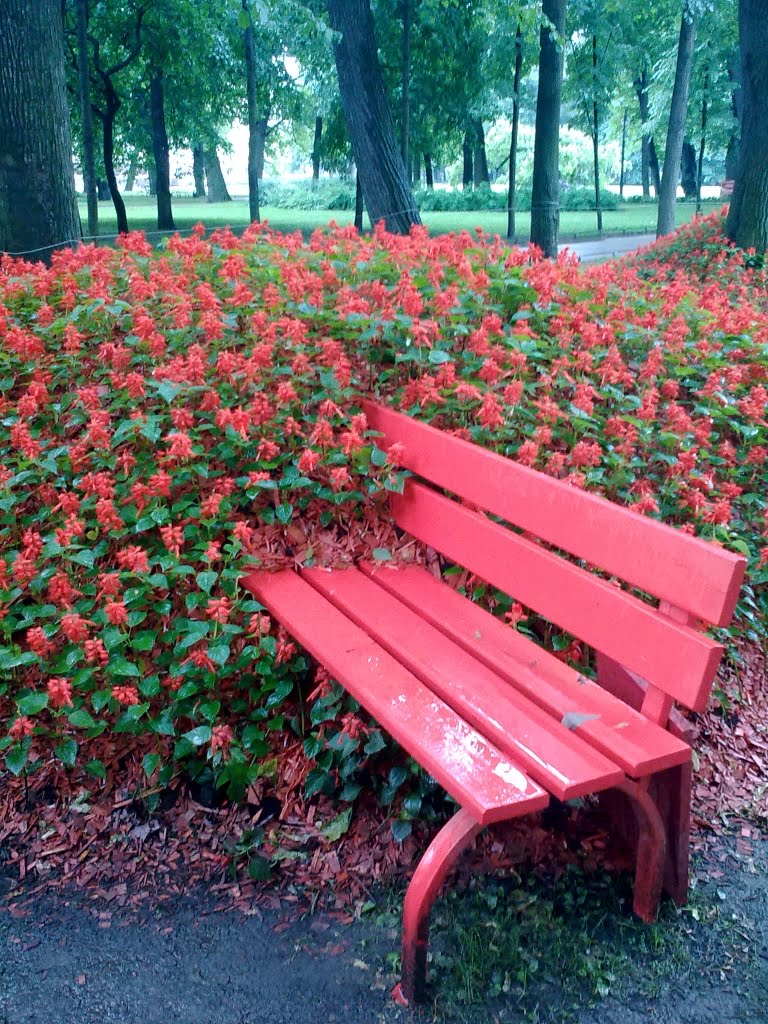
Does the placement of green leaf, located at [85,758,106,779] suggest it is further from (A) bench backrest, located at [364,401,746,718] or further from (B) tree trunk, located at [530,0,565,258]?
(B) tree trunk, located at [530,0,565,258]

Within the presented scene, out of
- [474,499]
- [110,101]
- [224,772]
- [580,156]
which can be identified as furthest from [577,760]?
[580,156]

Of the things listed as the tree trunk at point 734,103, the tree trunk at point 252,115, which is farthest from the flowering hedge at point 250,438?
the tree trunk at point 734,103

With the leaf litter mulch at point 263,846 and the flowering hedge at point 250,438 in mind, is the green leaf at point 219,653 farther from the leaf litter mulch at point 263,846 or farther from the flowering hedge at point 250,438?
the leaf litter mulch at point 263,846

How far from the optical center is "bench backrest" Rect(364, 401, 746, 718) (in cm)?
216

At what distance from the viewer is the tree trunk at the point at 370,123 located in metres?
8.30

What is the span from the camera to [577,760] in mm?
2219

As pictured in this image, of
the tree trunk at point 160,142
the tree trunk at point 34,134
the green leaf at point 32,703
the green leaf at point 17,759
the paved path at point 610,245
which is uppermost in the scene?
the tree trunk at point 160,142

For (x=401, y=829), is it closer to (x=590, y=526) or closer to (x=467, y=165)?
(x=590, y=526)

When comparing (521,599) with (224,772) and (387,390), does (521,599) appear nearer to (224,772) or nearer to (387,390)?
(224,772)

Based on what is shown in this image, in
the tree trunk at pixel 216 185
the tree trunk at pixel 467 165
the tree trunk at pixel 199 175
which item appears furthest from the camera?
the tree trunk at pixel 199 175

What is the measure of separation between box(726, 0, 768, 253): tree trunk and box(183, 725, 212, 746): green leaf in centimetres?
825

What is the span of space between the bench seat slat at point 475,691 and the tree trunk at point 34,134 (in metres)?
4.07

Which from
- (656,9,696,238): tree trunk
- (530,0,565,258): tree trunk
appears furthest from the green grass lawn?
(530,0,565,258): tree trunk

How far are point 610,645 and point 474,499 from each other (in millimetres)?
755
